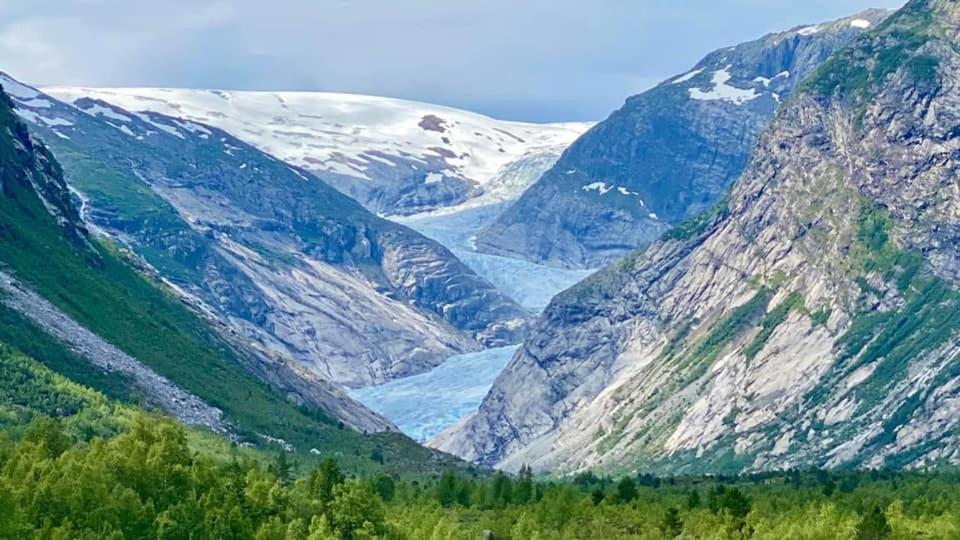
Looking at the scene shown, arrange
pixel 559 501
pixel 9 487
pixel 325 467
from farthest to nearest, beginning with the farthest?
pixel 559 501 → pixel 325 467 → pixel 9 487

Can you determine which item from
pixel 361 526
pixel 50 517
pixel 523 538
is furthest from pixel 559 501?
pixel 50 517

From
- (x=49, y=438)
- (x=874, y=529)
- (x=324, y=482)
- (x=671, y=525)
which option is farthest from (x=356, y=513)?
(x=874, y=529)

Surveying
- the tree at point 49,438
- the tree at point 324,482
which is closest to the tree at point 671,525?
the tree at point 324,482

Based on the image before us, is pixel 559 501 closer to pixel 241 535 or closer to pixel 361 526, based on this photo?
pixel 361 526

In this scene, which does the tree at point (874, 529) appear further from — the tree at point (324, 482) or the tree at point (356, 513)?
the tree at point (324, 482)

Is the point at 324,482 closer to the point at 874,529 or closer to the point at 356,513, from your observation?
the point at 356,513

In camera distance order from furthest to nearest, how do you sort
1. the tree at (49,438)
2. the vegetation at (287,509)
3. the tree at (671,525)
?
the tree at (671,525) → the tree at (49,438) → the vegetation at (287,509)
